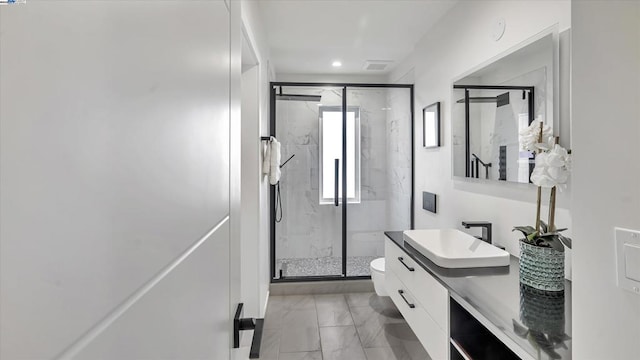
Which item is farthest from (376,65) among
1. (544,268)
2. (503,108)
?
(544,268)

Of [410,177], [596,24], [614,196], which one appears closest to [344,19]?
[410,177]

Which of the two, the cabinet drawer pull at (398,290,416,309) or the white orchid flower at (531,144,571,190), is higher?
the white orchid flower at (531,144,571,190)

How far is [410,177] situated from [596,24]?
108 inches

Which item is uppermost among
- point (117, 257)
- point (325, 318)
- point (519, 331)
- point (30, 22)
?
point (30, 22)

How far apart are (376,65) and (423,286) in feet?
9.58

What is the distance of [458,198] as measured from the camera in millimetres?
2354

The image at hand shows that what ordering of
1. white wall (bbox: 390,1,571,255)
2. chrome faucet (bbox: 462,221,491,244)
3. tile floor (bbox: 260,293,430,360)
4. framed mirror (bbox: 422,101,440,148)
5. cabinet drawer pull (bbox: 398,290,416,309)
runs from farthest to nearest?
framed mirror (bbox: 422,101,440,148), tile floor (bbox: 260,293,430,360), chrome faucet (bbox: 462,221,491,244), cabinet drawer pull (bbox: 398,290,416,309), white wall (bbox: 390,1,571,255)

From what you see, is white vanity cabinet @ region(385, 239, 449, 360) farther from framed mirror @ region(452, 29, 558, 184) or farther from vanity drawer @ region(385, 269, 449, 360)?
framed mirror @ region(452, 29, 558, 184)

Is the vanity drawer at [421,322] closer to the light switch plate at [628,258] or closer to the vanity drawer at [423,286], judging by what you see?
the vanity drawer at [423,286]

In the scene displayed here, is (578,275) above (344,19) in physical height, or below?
below

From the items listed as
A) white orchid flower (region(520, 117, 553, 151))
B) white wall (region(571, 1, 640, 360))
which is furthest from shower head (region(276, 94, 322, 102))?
white wall (region(571, 1, 640, 360))

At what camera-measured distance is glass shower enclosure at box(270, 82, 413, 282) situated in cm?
330

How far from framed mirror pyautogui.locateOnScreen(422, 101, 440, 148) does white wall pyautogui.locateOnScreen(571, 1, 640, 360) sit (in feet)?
6.73

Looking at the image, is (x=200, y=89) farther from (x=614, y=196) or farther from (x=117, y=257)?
(x=614, y=196)
